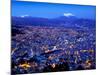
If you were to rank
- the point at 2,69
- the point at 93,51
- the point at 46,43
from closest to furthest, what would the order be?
the point at 2,69 < the point at 46,43 < the point at 93,51

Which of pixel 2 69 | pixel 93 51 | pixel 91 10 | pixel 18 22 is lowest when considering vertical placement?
pixel 2 69

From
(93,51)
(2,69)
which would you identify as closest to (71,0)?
(93,51)

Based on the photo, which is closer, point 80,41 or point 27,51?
point 27,51

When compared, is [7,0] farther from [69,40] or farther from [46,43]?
[69,40]

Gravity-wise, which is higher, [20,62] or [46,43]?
[46,43]

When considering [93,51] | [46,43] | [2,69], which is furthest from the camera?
[93,51]

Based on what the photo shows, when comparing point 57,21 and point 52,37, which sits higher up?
point 57,21

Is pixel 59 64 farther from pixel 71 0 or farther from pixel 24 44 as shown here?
pixel 71 0
